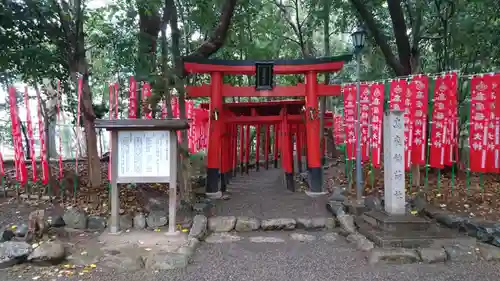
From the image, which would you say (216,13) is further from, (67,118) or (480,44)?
(480,44)

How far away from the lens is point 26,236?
549 cm

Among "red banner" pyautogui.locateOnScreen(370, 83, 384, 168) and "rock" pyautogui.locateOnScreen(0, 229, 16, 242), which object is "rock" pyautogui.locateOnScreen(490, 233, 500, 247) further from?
"rock" pyautogui.locateOnScreen(0, 229, 16, 242)

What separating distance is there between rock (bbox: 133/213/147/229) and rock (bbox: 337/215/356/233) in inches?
139

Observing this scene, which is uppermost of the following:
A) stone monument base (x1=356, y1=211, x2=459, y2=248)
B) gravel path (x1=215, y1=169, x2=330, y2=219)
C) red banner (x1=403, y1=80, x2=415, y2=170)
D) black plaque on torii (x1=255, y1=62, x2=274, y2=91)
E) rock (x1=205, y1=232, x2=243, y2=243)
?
black plaque on torii (x1=255, y1=62, x2=274, y2=91)

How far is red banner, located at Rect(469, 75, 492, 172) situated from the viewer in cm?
718

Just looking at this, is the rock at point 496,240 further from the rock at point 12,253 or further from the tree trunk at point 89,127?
the tree trunk at point 89,127

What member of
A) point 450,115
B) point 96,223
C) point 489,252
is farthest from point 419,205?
point 96,223

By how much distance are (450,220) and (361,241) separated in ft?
6.42

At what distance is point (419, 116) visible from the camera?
8289 millimetres

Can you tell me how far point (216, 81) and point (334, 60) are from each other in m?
2.96

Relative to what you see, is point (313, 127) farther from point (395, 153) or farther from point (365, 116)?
point (395, 153)

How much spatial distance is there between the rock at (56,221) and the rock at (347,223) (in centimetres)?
487

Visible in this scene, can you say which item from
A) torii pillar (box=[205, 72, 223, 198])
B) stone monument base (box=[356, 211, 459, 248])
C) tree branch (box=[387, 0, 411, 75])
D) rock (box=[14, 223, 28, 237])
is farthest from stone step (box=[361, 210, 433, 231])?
tree branch (box=[387, 0, 411, 75])

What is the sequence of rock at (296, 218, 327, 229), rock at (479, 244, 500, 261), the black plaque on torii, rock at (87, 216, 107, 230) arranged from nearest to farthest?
rock at (479, 244, 500, 261) → rock at (87, 216, 107, 230) → rock at (296, 218, 327, 229) → the black plaque on torii
